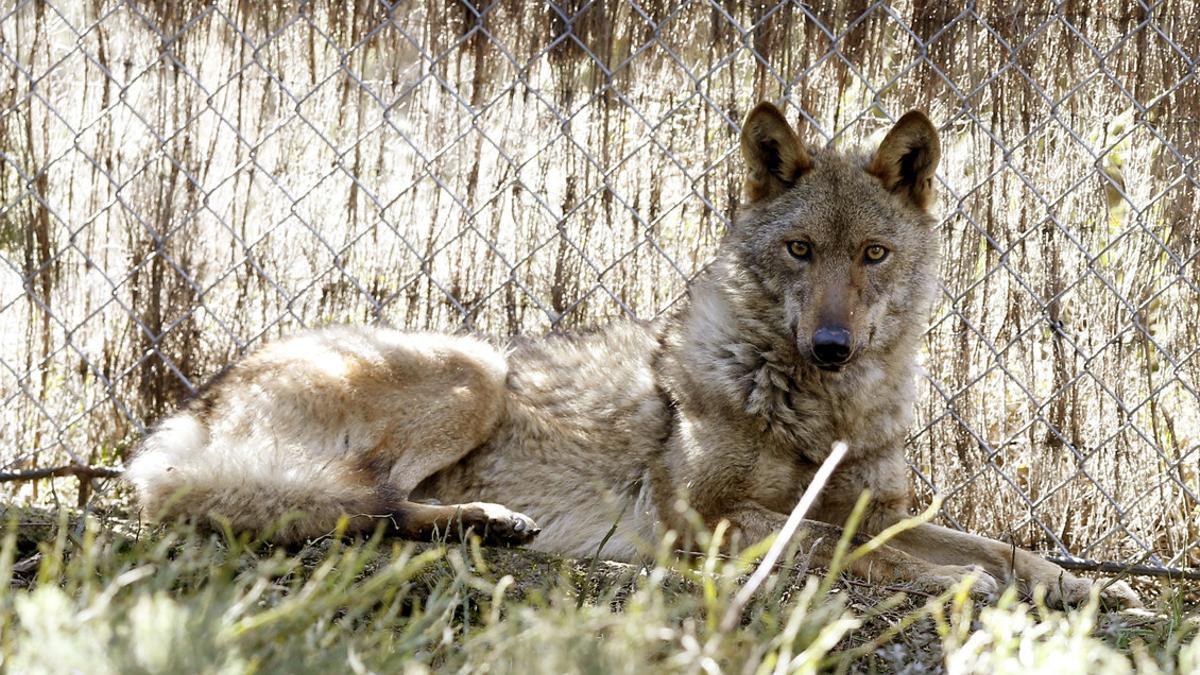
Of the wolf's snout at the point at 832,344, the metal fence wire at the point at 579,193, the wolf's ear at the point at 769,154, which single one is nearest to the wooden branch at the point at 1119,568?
the metal fence wire at the point at 579,193

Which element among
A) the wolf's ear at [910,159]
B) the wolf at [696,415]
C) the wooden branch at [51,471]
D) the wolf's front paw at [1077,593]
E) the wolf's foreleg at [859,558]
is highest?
the wolf's ear at [910,159]

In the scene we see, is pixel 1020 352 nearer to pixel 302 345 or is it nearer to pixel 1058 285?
pixel 1058 285

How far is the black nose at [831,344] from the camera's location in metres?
3.90

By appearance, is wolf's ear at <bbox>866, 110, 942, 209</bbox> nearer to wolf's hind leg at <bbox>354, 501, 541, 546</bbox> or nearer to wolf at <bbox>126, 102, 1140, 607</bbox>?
wolf at <bbox>126, 102, 1140, 607</bbox>

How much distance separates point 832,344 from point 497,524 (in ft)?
4.13

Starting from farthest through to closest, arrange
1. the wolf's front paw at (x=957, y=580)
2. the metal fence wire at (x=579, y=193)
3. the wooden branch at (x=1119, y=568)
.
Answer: the metal fence wire at (x=579, y=193), the wooden branch at (x=1119, y=568), the wolf's front paw at (x=957, y=580)

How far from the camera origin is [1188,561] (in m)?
4.83

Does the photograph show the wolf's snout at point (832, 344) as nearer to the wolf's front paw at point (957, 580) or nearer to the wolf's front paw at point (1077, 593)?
the wolf's front paw at point (957, 580)

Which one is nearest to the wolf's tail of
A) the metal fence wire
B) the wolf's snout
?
the metal fence wire

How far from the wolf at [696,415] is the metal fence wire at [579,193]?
59 centimetres

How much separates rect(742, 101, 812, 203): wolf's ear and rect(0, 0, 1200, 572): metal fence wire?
0.54 m

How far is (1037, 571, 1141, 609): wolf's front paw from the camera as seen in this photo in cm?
397

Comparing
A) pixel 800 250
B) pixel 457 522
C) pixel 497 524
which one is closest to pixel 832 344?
pixel 800 250

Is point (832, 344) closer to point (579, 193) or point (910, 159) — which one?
point (910, 159)
